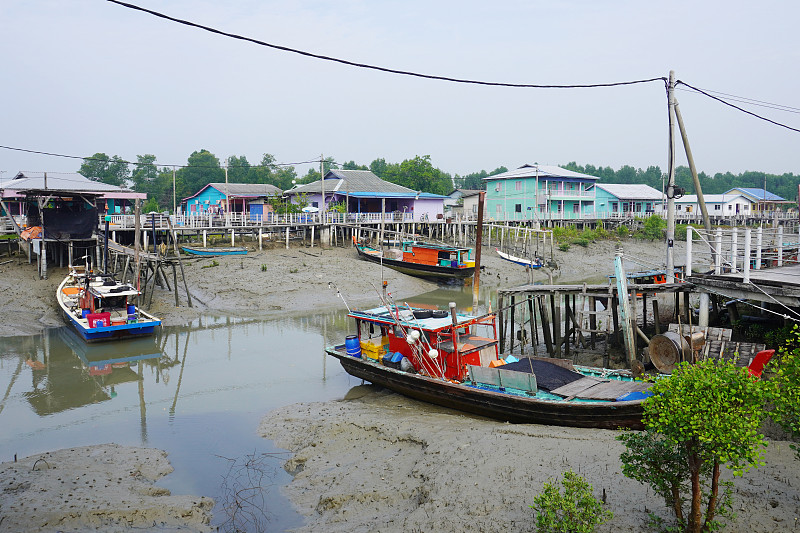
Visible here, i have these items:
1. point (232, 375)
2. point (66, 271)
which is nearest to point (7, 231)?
point (66, 271)

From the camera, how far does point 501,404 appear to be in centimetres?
1298

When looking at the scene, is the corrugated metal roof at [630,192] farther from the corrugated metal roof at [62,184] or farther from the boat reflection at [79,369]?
the boat reflection at [79,369]

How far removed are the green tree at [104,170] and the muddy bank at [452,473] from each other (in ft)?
229

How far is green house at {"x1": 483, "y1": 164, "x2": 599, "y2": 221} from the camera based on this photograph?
5838 centimetres

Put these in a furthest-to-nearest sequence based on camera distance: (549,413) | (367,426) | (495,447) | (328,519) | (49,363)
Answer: (49,363) < (367,426) < (549,413) < (495,447) < (328,519)

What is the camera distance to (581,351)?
731 inches

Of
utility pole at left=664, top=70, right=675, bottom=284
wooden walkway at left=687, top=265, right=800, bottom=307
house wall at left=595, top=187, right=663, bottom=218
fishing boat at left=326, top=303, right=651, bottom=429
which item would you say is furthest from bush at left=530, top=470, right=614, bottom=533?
→ house wall at left=595, top=187, right=663, bottom=218

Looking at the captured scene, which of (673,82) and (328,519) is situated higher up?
(673,82)

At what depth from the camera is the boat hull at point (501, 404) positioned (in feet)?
37.9

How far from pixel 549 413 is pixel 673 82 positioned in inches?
377

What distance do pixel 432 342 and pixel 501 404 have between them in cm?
275

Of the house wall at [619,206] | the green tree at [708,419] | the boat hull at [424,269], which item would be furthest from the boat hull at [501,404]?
the house wall at [619,206]

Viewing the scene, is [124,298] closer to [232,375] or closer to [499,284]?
[232,375]

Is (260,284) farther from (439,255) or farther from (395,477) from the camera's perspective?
(395,477)
